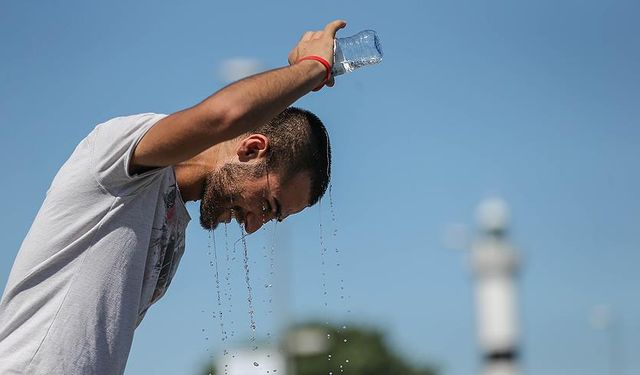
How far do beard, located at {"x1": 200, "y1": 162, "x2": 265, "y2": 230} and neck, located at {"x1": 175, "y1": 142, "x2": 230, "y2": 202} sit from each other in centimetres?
2

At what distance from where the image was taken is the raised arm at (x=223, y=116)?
394 centimetres

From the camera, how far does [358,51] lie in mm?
5059

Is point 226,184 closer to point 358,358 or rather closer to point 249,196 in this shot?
point 249,196

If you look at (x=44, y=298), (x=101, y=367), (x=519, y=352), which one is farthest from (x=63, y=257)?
(x=519, y=352)

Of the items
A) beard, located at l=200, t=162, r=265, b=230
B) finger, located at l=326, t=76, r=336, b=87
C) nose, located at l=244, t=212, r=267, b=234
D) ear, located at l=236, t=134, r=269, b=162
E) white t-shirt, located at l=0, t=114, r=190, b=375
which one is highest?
finger, located at l=326, t=76, r=336, b=87

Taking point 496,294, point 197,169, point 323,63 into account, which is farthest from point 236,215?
point 496,294

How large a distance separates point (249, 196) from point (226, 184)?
112 mm

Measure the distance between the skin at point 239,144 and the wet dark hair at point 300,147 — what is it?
3 cm

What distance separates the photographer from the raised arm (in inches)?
155

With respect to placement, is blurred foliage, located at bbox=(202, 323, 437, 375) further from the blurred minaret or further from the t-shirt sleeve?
the t-shirt sleeve

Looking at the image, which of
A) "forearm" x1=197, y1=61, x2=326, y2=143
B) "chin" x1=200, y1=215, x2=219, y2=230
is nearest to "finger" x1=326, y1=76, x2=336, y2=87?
"forearm" x1=197, y1=61, x2=326, y2=143

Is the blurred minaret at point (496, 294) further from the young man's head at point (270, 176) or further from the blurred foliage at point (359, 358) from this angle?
the blurred foliage at point (359, 358)

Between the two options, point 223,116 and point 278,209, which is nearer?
point 223,116

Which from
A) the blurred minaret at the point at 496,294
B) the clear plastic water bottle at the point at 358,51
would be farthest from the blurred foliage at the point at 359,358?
the clear plastic water bottle at the point at 358,51
